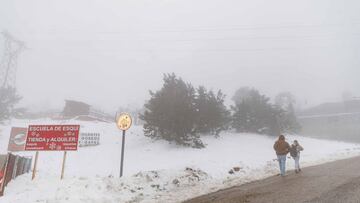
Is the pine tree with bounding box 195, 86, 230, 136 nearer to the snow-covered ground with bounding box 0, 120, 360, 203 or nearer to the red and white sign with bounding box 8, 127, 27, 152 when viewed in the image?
the snow-covered ground with bounding box 0, 120, 360, 203

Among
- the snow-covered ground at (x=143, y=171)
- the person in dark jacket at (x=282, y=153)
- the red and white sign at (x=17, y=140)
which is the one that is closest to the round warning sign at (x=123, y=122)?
the snow-covered ground at (x=143, y=171)

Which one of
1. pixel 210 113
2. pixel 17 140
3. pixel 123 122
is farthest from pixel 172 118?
pixel 17 140

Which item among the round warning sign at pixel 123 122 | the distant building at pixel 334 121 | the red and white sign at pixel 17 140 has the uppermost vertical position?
the distant building at pixel 334 121

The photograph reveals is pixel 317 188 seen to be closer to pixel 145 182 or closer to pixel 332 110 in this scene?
pixel 145 182

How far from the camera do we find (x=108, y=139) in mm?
29422

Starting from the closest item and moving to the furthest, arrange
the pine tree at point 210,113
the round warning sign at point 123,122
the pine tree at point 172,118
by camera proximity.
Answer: the round warning sign at point 123,122, the pine tree at point 172,118, the pine tree at point 210,113

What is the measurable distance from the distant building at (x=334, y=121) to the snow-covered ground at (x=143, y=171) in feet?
136

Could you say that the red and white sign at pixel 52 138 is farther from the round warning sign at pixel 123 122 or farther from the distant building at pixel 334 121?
the distant building at pixel 334 121

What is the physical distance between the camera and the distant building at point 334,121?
66.9 m

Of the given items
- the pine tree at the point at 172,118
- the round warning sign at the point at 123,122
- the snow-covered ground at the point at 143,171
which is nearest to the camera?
the snow-covered ground at the point at 143,171

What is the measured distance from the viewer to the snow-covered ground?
1005 centimetres

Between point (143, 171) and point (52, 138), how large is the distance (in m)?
4.49

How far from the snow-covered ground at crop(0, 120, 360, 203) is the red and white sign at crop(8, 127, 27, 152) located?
173 centimetres

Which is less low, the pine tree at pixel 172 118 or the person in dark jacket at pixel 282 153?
the pine tree at pixel 172 118
